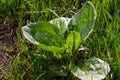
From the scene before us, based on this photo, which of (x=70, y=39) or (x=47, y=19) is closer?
(x=70, y=39)

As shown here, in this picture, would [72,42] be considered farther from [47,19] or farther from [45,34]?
[47,19]

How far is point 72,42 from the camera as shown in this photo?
1.27 m

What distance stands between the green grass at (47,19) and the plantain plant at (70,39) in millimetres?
45

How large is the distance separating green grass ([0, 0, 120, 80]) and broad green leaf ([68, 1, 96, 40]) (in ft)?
0.27

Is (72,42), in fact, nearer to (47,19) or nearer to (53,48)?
(53,48)

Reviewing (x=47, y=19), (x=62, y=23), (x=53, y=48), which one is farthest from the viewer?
(x=47, y=19)

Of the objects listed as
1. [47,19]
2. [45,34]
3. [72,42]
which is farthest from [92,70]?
[47,19]

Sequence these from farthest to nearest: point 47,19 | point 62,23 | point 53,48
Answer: point 47,19
point 62,23
point 53,48

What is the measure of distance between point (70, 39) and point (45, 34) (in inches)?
4.5

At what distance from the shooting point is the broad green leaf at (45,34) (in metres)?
1.28

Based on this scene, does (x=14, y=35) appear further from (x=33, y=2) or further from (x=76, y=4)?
(x=76, y=4)

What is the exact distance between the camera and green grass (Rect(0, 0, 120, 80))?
1305 millimetres

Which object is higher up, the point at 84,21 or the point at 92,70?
the point at 84,21

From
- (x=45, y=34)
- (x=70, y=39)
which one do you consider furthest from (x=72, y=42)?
(x=45, y=34)
